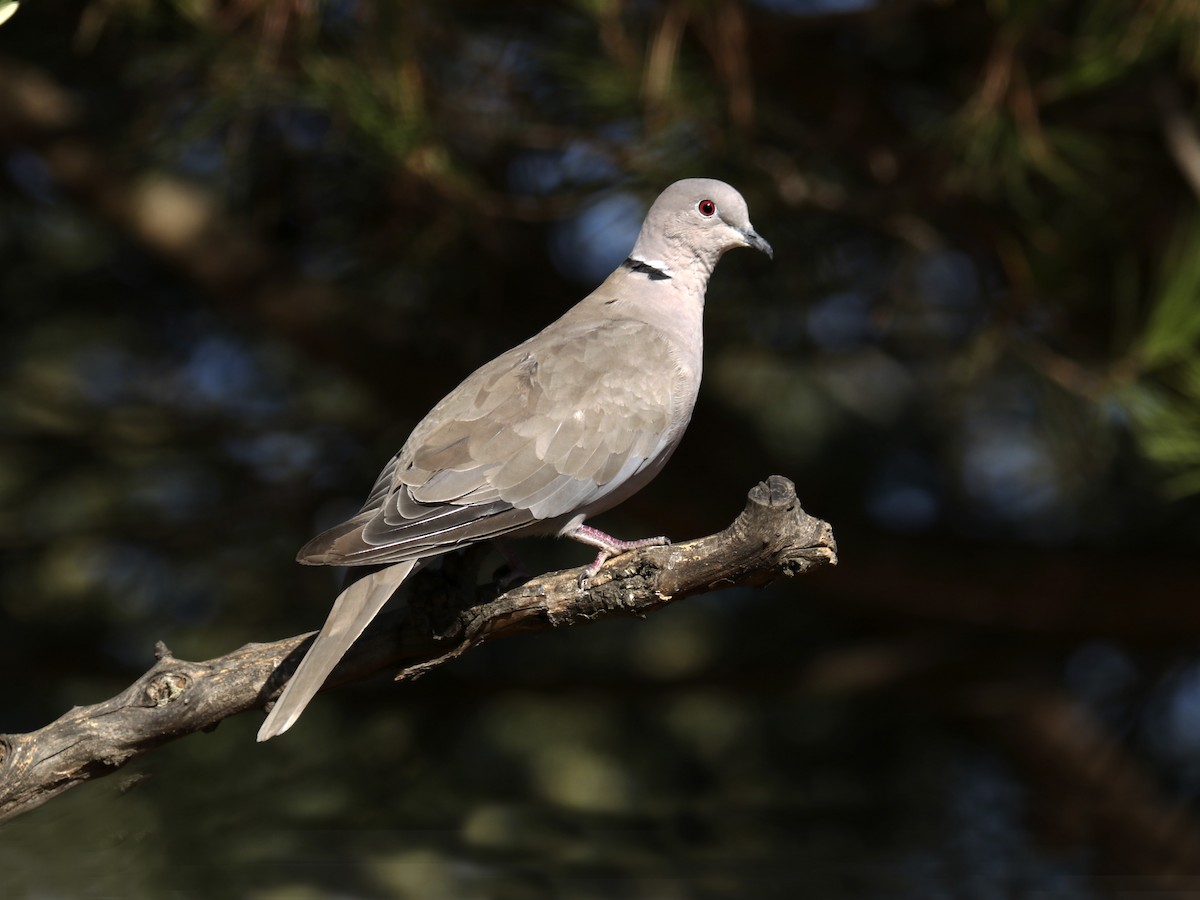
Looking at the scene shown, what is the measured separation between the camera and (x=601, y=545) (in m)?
2.14

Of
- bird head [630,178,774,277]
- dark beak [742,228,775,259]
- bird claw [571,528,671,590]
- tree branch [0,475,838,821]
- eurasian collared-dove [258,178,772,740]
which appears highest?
bird head [630,178,774,277]

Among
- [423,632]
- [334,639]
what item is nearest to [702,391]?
[423,632]

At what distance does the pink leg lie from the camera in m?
1.96

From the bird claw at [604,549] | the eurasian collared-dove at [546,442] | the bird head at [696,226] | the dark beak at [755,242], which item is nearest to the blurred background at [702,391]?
the bird head at [696,226]

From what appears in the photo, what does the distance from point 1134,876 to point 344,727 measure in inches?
75.6

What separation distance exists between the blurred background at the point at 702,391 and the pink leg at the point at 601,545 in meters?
0.63

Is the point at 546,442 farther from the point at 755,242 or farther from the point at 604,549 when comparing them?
the point at 755,242

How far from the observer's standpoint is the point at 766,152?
3.02m

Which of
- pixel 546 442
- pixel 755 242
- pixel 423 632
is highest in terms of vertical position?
pixel 755 242

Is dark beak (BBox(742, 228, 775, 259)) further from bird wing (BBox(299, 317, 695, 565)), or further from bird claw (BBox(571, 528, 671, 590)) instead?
bird claw (BBox(571, 528, 671, 590))

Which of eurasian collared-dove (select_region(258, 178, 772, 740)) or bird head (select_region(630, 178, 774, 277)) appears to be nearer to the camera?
eurasian collared-dove (select_region(258, 178, 772, 740))

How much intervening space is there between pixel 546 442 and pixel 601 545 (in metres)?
0.22

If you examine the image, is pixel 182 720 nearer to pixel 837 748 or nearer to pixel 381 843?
pixel 381 843

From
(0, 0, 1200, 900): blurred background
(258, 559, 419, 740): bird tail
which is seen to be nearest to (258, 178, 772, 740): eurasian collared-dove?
(258, 559, 419, 740): bird tail
